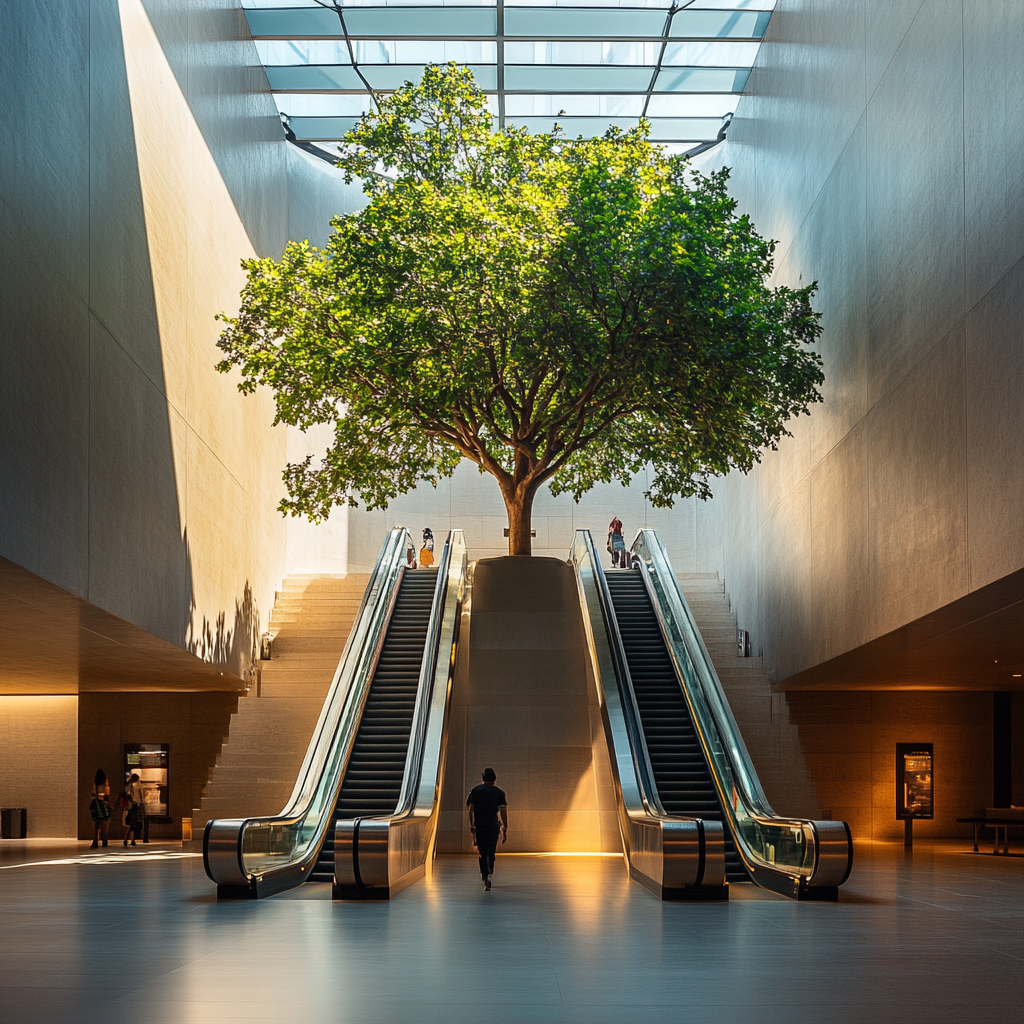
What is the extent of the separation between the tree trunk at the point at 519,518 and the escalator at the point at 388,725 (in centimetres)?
191

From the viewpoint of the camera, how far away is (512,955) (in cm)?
810

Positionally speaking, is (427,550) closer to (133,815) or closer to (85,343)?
(133,815)

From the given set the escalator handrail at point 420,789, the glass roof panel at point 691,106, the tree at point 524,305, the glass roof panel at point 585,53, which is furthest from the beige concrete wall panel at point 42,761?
the glass roof panel at point 691,106

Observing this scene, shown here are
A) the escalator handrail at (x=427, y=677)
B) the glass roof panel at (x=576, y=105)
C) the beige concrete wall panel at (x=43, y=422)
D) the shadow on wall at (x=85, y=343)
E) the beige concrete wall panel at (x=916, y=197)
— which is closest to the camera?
the beige concrete wall panel at (x=43, y=422)

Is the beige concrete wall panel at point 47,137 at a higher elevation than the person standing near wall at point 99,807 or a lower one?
higher

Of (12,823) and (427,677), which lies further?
(12,823)

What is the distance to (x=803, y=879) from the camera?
37.8 feet

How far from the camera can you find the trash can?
83.1 feet

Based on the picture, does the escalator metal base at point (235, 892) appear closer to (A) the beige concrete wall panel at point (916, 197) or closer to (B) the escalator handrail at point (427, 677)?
(B) the escalator handrail at point (427, 677)

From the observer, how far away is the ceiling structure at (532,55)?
74.4 feet

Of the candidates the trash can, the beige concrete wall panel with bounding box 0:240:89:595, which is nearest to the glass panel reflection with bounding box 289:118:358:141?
the beige concrete wall panel with bounding box 0:240:89:595

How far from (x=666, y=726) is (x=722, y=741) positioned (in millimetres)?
2279

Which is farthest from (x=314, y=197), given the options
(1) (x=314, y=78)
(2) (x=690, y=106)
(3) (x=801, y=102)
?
(3) (x=801, y=102)

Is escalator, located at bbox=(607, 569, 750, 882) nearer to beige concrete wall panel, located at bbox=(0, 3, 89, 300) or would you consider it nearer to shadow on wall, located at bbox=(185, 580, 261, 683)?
shadow on wall, located at bbox=(185, 580, 261, 683)
